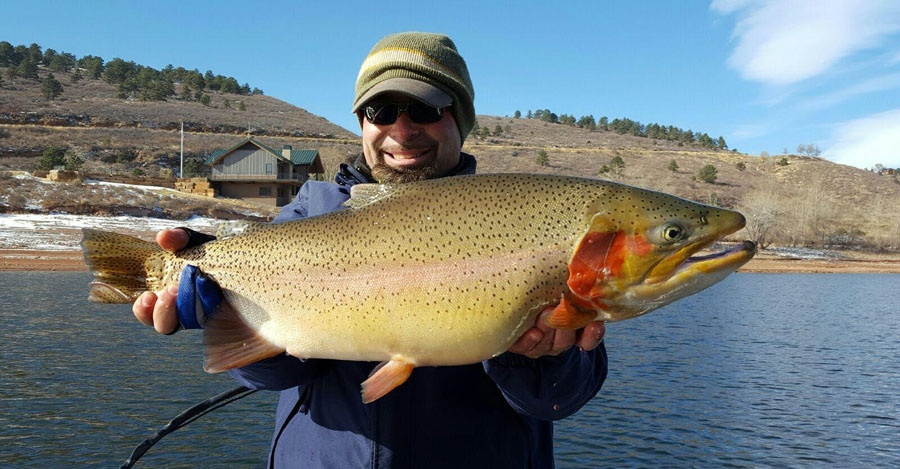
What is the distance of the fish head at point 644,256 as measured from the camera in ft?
8.40

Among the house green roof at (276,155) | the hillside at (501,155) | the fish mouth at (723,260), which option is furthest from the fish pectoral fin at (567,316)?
the hillside at (501,155)

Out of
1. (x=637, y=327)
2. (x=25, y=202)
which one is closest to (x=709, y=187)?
(x=637, y=327)

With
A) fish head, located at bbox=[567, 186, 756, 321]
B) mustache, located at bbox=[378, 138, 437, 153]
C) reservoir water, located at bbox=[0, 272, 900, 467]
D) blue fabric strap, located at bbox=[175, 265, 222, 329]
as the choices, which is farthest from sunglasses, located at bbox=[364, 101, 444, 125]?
reservoir water, located at bbox=[0, 272, 900, 467]

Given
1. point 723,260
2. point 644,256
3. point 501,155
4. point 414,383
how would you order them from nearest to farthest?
point 723,260, point 644,256, point 414,383, point 501,155

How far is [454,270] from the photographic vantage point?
107 inches

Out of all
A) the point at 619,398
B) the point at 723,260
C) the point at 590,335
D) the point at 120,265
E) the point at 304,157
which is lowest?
the point at 619,398

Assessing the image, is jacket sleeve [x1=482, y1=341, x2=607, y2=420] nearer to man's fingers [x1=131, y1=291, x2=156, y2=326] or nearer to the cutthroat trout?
the cutthroat trout

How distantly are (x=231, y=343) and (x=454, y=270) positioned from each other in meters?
1.11

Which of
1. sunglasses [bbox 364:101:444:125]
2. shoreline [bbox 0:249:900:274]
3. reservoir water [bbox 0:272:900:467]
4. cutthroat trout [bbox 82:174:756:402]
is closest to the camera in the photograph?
cutthroat trout [bbox 82:174:756:402]

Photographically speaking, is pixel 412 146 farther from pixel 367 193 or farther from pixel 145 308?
pixel 145 308

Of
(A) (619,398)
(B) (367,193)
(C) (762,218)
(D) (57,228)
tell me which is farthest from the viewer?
(C) (762,218)

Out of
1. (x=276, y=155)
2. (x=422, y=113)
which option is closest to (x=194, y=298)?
(x=422, y=113)

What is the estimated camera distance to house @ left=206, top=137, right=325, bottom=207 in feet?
182

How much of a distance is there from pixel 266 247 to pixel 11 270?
30908mm
